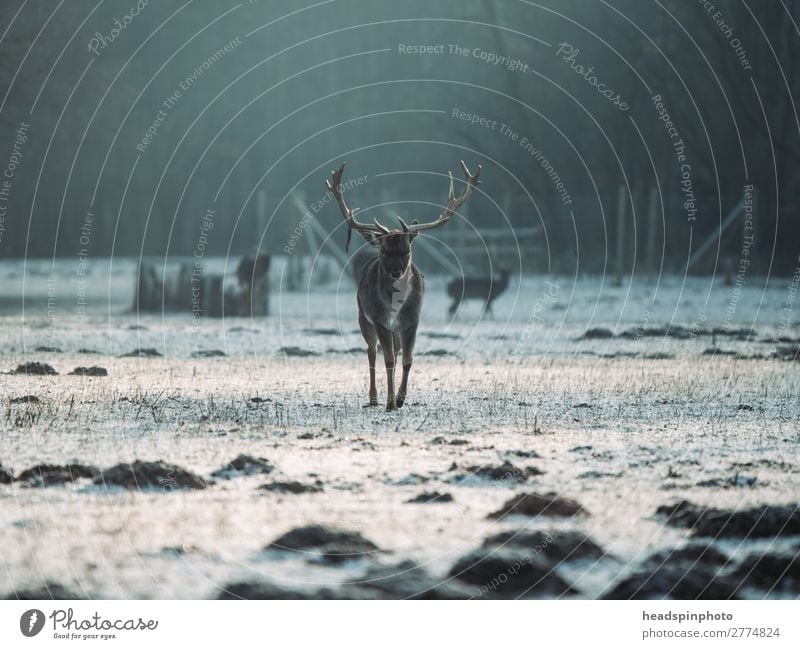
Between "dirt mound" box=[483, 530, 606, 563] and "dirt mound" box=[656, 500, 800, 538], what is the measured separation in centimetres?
61

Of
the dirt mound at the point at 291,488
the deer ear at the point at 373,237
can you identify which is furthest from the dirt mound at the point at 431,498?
the deer ear at the point at 373,237

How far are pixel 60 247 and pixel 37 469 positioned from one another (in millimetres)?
30599

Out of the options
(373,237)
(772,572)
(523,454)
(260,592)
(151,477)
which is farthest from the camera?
(373,237)

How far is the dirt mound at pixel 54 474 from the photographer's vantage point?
6.74 m

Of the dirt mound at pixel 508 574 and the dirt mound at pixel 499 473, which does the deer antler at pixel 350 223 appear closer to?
the dirt mound at pixel 499 473

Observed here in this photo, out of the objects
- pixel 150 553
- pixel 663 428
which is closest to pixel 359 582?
pixel 150 553

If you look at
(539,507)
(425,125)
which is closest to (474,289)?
(539,507)

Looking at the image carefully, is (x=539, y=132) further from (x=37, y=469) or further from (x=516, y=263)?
(x=37, y=469)

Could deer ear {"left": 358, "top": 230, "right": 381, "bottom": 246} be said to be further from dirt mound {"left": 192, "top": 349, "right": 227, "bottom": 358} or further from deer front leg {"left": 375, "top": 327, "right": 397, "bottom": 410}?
dirt mound {"left": 192, "top": 349, "right": 227, "bottom": 358}

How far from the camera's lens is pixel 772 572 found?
544 centimetres

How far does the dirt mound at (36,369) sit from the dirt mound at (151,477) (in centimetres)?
545

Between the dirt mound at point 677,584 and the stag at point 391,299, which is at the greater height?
the stag at point 391,299

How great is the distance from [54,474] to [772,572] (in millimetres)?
4125

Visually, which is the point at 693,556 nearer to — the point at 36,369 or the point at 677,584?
the point at 677,584
